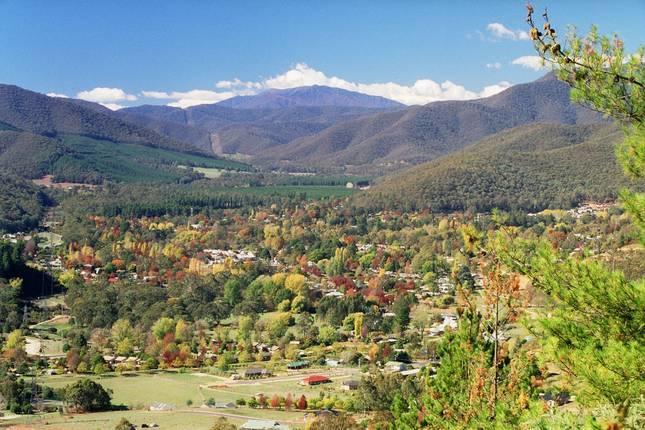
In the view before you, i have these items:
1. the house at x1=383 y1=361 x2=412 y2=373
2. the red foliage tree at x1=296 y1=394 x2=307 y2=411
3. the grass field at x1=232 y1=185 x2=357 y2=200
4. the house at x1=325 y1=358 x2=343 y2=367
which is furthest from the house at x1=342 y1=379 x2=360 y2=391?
the grass field at x1=232 y1=185 x2=357 y2=200

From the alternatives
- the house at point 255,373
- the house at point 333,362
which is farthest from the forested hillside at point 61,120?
the house at point 255,373

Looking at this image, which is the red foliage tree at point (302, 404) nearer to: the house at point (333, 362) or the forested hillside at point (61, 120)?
the house at point (333, 362)

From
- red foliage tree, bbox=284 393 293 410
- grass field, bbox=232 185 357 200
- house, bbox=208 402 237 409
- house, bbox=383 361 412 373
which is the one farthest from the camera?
grass field, bbox=232 185 357 200

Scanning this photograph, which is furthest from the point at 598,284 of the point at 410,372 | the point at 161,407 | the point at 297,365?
the point at 297,365

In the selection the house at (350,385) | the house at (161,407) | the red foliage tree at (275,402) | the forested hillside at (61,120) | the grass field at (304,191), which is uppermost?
the forested hillside at (61,120)

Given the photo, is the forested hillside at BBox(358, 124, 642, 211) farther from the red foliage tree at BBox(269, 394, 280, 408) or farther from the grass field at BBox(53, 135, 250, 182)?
the red foliage tree at BBox(269, 394, 280, 408)

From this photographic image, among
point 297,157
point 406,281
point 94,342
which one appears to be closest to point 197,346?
point 94,342
